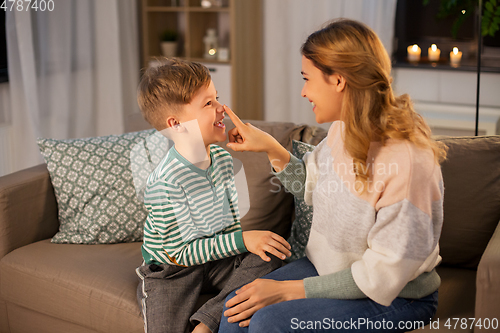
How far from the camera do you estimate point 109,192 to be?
1775mm

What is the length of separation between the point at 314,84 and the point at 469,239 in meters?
0.74

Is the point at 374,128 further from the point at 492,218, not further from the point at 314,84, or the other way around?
the point at 492,218

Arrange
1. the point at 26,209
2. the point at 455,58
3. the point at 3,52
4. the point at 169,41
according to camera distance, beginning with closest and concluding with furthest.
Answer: the point at 26,209
the point at 3,52
the point at 455,58
the point at 169,41

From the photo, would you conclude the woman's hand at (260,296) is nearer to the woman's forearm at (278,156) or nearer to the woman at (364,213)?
the woman at (364,213)

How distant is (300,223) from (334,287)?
0.51 metres

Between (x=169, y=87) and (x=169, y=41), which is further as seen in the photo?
(x=169, y=41)

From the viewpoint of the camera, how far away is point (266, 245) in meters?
1.27

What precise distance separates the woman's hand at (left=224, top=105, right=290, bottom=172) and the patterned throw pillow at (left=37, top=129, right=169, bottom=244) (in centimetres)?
59

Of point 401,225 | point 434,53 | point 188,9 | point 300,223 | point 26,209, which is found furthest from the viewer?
point 188,9

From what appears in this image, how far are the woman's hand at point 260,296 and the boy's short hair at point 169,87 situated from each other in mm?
527

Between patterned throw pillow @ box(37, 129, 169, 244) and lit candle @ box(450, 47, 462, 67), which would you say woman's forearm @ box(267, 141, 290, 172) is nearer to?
patterned throw pillow @ box(37, 129, 169, 244)

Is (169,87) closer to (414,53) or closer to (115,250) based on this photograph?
(115,250)

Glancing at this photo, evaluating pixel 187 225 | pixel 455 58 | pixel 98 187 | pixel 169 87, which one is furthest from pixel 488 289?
pixel 455 58

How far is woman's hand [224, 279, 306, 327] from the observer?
3.81 feet
